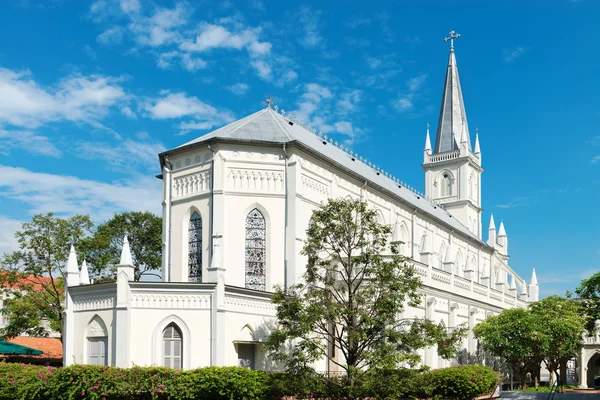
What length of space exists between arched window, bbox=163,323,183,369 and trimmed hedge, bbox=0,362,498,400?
2.51m

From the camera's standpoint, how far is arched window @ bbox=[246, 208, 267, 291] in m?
33.7

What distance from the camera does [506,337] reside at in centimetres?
4169

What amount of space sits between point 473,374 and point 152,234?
4765 cm

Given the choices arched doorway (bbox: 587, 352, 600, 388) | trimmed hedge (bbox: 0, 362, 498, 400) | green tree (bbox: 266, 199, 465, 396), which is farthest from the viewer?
arched doorway (bbox: 587, 352, 600, 388)

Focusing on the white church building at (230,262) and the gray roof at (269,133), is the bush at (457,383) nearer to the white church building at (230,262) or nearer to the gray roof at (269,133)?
the white church building at (230,262)

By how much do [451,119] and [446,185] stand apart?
753 cm

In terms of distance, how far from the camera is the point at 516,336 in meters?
41.5

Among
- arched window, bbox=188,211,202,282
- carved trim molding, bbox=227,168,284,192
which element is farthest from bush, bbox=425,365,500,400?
arched window, bbox=188,211,202,282

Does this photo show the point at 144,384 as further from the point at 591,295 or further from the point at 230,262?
the point at 591,295

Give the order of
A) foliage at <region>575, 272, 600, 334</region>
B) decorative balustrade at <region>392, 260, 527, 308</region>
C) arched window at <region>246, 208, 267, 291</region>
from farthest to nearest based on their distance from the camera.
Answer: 1. foliage at <region>575, 272, 600, 334</region>
2. decorative balustrade at <region>392, 260, 527, 308</region>
3. arched window at <region>246, 208, 267, 291</region>

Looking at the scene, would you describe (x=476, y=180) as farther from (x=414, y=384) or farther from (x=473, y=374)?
(x=414, y=384)

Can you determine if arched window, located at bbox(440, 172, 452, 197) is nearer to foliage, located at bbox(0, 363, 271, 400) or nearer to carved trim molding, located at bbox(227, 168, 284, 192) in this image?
carved trim molding, located at bbox(227, 168, 284, 192)

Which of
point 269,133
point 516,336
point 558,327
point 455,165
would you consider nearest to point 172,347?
point 269,133

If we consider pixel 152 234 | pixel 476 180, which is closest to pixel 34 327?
pixel 152 234
